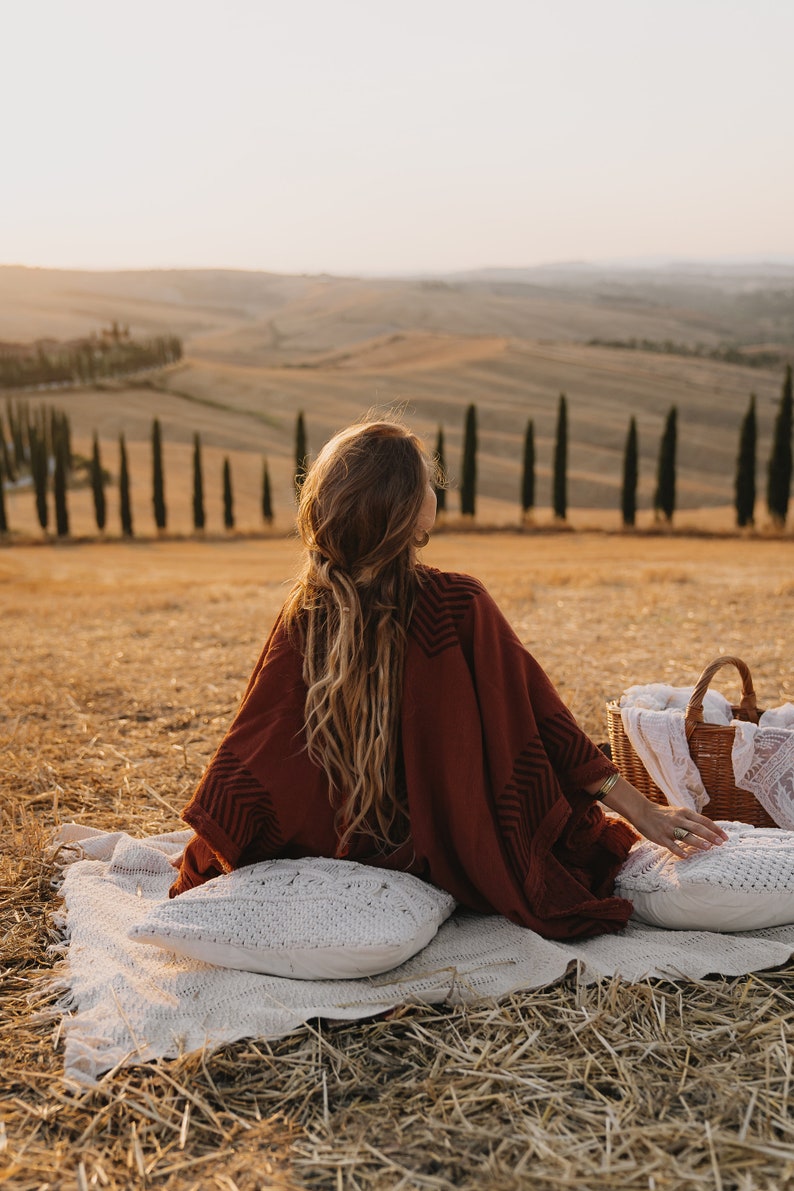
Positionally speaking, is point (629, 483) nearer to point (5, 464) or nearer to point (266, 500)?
point (266, 500)

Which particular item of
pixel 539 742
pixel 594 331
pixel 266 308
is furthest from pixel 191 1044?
pixel 266 308

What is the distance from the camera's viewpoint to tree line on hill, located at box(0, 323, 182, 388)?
67750mm

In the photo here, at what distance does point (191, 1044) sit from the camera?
2.82 m

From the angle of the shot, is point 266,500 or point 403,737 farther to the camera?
point 266,500

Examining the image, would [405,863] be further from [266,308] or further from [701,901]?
[266,308]

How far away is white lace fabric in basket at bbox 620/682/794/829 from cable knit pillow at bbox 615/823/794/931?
22.4 inches

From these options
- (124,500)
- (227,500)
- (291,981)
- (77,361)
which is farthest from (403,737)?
(77,361)

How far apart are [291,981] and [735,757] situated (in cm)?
186

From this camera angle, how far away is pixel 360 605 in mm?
3309

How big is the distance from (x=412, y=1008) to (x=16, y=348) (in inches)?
3047

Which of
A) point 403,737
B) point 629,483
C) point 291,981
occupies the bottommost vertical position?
point 629,483

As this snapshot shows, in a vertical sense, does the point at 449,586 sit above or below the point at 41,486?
above

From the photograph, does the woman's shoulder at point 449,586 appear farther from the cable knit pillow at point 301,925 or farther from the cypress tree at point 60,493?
the cypress tree at point 60,493

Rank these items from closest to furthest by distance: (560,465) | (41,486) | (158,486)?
(560,465) < (41,486) < (158,486)
